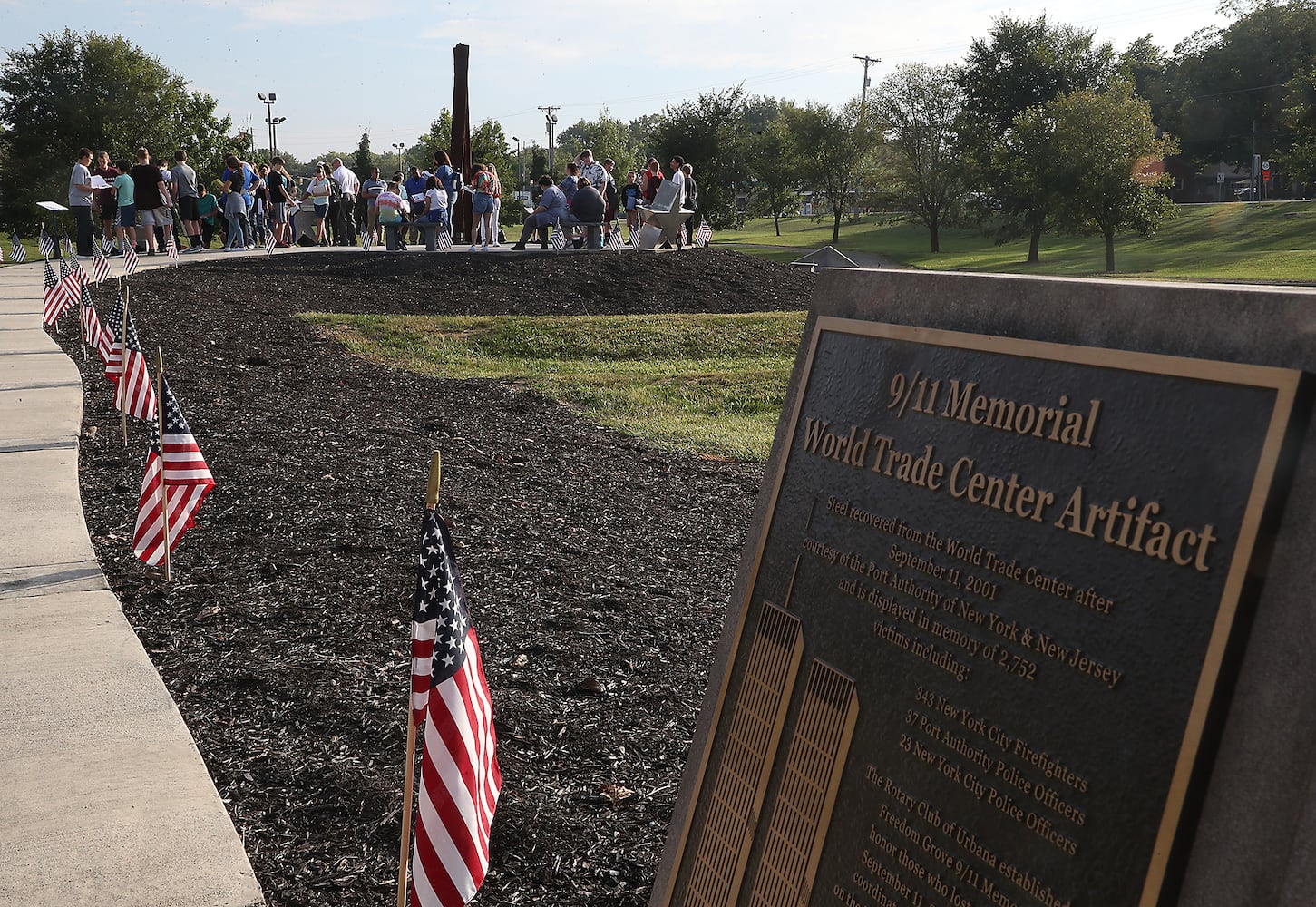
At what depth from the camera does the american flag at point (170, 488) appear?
577 cm

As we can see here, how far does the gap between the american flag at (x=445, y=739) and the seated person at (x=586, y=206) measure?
72.5 ft

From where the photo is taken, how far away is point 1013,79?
177ft

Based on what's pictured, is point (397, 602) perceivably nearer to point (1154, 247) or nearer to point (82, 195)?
point (82, 195)

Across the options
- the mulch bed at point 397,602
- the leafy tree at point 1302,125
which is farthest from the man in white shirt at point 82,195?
the leafy tree at point 1302,125

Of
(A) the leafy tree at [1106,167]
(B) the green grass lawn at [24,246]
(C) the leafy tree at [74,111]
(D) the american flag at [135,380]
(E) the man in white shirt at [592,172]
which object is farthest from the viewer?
(C) the leafy tree at [74,111]

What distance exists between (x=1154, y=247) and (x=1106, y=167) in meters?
5.57

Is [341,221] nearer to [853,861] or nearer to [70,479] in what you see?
[70,479]

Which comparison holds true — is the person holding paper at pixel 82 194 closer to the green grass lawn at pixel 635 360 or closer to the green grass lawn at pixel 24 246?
the green grass lawn at pixel 635 360

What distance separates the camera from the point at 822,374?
8.74 ft

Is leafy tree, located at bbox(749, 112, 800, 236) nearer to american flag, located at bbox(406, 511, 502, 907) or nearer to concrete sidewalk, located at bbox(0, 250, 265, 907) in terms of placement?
concrete sidewalk, located at bbox(0, 250, 265, 907)

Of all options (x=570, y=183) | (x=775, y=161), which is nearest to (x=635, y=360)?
(x=570, y=183)

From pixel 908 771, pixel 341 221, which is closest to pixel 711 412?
pixel 908 771

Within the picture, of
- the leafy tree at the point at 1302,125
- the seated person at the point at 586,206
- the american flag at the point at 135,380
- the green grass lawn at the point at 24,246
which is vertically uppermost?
the leafy tree at the point at 1302,125

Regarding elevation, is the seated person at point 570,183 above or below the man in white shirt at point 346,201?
above
